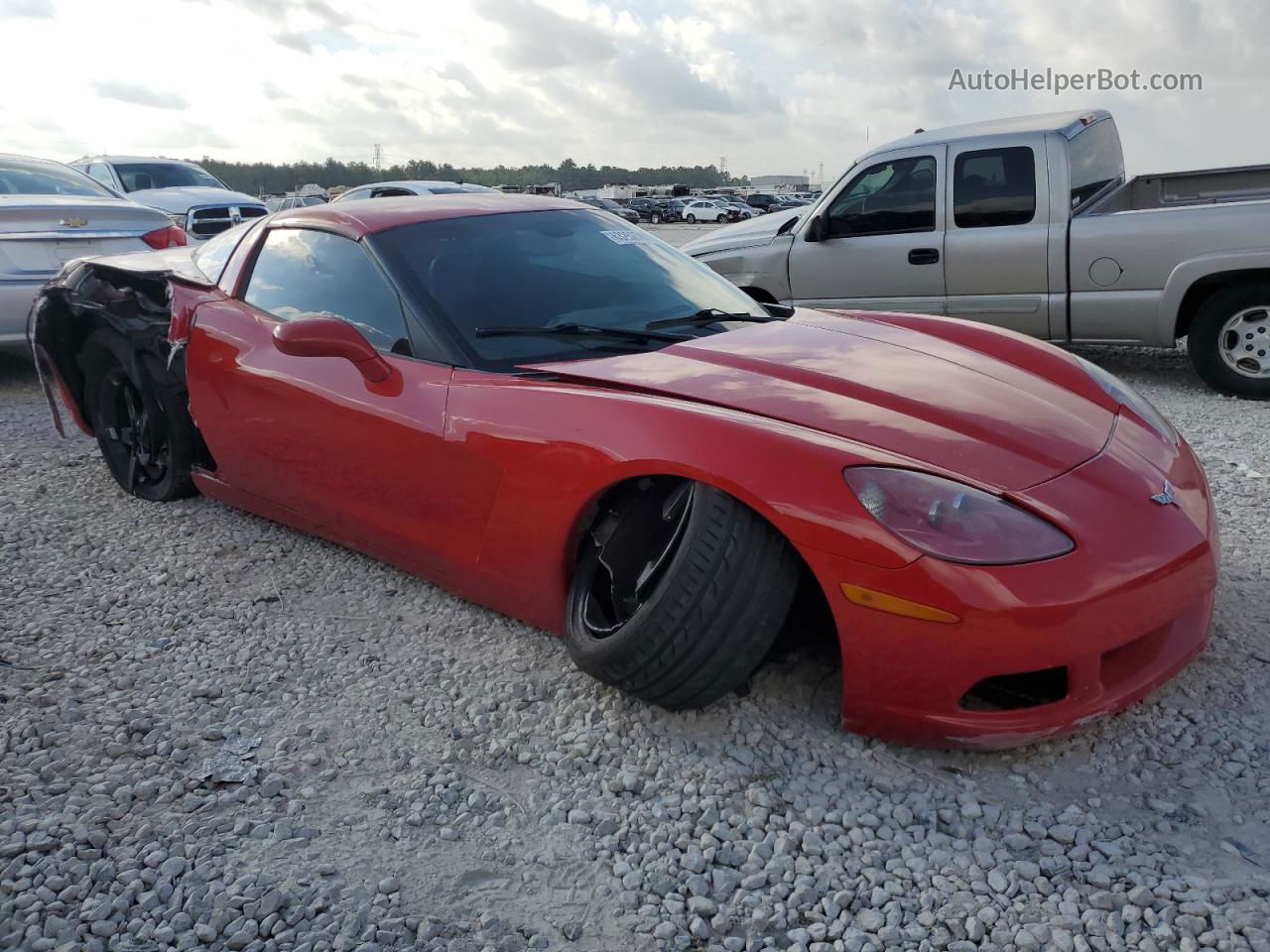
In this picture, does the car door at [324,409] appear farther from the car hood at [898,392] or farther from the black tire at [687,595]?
the black tire at [687,595]

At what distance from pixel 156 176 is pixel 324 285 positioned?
1221 centimetres

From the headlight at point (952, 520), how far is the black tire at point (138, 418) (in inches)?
113

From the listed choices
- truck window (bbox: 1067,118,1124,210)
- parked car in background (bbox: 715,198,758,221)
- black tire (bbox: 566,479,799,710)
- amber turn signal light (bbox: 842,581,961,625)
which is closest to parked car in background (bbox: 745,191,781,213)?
parked car in background (bbox: 715,198,758,221)

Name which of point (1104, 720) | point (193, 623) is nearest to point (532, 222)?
point (193, 623)

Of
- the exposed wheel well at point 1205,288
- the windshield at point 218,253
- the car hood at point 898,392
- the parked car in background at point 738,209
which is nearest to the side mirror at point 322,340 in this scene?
the car hood at point 898,392

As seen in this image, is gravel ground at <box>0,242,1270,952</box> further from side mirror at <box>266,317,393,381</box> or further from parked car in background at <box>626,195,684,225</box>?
parked car in background at <box>626,195,684,225</box>

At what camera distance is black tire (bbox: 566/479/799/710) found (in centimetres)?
245

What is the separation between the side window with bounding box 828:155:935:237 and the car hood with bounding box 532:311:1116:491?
3.93m

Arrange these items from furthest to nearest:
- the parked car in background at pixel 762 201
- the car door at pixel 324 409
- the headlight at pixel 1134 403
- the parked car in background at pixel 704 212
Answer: the parked car in background at pixel 762 201 → the parked car in background at pixel 704 212 → the car door at pixel 324 409 → the headlight at pixel 1134 403

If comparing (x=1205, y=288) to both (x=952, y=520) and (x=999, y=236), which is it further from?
(x=952, y=520)

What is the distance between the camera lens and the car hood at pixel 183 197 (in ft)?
43.4

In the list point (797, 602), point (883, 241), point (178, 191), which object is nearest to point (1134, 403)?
point (797, 602)

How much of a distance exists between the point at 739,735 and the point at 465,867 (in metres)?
0.76

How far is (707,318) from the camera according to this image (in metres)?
3.48
